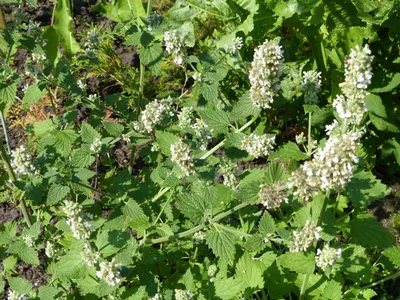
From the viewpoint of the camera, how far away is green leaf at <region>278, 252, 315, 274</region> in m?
2.22

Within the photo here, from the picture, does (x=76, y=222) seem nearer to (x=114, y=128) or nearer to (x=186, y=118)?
(x=114, y=128)

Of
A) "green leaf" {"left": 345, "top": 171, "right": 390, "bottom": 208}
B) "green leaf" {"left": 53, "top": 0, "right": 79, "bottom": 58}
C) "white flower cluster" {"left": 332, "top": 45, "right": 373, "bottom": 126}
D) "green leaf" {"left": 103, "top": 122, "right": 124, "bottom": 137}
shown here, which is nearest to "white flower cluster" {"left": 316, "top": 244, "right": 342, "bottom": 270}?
"green leaf" {"left": 345, "top": 171, "right": 390, "bottom": 208}

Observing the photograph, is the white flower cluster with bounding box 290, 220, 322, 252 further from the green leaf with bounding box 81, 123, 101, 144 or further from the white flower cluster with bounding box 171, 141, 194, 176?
the green leaf with bounding box 81, 123, 101, 144

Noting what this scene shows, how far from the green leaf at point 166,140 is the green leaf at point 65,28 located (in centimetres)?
280

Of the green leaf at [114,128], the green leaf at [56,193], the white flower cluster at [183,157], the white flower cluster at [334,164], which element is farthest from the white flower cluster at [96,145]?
the white flower cluster at [334,164]

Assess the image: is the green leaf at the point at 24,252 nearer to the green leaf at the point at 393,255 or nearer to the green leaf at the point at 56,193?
the green leaf at the point at 56,193

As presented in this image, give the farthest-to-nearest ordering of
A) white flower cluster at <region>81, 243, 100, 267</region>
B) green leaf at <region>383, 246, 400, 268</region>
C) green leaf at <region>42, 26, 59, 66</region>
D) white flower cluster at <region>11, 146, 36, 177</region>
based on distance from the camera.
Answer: green leaf at <region>42, 26, 59, 66</region>
green leaf at <region>383, 246, 400, 268</region>
white flower cluster at <region>11, 146, 36, 177</region>
white flower cluster at <region>81, 243, 100, 267</region>

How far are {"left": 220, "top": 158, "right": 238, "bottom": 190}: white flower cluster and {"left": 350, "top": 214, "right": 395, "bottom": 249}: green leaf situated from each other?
2.23ft

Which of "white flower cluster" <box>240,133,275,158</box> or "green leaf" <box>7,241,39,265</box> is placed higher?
"white flower cluster" <box>240,133,275,158</box>

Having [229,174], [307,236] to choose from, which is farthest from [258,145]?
[307,236]

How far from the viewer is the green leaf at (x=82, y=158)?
2369 mm

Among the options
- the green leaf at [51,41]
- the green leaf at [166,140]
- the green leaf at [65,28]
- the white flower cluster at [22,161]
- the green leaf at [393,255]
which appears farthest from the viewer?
the green leaf at [65,28]

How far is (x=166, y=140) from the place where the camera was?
2377 millimetres

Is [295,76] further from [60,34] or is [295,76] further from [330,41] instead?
[60,34]
